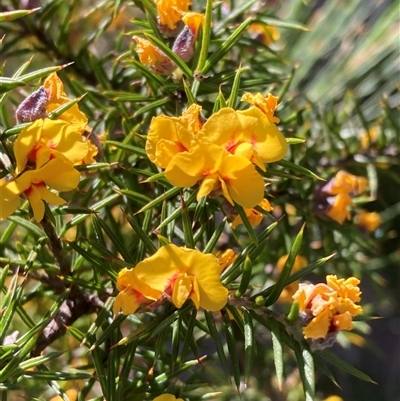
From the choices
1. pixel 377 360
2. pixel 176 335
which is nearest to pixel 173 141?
pixel 176 335

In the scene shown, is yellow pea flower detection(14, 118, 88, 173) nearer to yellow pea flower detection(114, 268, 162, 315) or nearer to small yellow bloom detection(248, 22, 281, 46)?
yellow pea flower detection(114, 268, 162, 315)

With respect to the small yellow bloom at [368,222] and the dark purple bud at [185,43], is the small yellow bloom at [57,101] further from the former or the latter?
the small yellow bloom at [368,222]

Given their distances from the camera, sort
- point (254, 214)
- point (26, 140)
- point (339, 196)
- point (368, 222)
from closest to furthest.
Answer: point (26, 140) → point (254, 214) → point (339, 196) → point (368, 222)

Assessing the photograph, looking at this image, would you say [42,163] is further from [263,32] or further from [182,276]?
[263,32]

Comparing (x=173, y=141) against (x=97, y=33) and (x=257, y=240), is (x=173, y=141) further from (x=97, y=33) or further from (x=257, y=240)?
(x=97, y=33)

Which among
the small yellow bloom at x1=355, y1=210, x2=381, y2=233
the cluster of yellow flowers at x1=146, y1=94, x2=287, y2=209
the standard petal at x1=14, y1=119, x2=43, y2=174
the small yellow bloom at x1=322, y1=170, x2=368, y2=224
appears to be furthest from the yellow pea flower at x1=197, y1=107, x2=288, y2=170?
the small yellow bloom at x1=355, y1=210, x2=381, y2=233

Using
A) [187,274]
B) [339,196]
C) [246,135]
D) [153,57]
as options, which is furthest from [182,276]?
[339,196]
